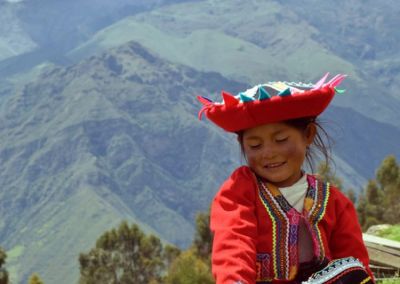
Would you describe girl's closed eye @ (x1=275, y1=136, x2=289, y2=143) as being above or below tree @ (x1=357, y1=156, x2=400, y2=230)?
above

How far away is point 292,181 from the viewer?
5945mm

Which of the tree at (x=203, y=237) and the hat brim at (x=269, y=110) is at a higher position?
the hat brim at (x=269, y=110)

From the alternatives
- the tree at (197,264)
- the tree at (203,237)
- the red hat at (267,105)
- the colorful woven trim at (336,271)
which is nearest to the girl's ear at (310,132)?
the red hat at (267,105)

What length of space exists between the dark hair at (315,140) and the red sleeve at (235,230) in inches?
15.5

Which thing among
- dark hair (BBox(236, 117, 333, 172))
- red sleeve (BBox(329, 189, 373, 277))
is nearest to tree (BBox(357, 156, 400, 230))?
dark hair (BBox(236, 117, 333, 172))

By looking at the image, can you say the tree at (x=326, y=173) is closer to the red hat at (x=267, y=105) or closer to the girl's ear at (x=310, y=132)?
the girl's ear at (x=310, y=132)

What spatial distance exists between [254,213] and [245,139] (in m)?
0.51

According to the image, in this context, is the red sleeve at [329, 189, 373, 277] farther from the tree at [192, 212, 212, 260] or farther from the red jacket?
the tree at [192, 212, 212, 260]

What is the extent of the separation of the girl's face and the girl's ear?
0.4 inches

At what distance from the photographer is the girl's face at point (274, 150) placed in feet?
18.6

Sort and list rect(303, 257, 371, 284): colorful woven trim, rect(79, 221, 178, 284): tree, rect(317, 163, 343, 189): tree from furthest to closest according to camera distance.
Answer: rect(79, 221, 178, 284): tree, rect(317, 163, 343, 189): tree, rect(303, 257, 371, 284): colorful woven trim

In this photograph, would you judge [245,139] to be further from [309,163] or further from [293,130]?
[309,163]

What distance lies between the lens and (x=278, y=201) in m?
5.67

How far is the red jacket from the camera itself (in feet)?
17.1
